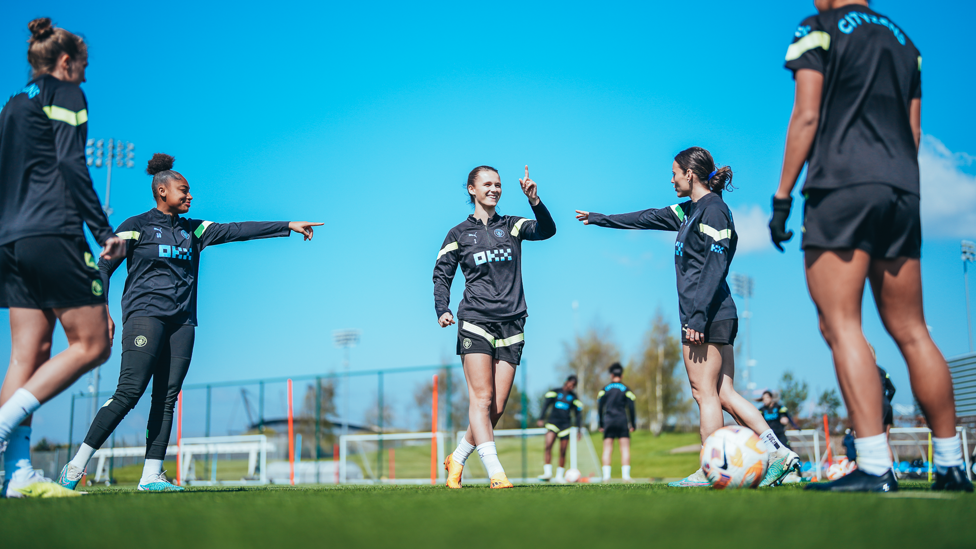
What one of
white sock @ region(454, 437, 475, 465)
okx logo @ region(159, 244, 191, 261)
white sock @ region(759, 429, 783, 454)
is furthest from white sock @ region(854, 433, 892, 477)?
okx logo @ region(159, 244, 191, 261)

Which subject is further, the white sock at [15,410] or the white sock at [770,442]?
the white sock at [770,442]

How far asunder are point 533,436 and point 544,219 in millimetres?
15378

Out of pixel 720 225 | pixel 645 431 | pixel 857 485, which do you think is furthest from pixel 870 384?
pixel 645 431

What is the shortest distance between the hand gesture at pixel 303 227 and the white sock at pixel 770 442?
369 centimetres

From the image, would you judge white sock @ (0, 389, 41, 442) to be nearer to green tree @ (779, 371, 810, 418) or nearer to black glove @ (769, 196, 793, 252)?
black glove @ (769, 196, 793, 252)

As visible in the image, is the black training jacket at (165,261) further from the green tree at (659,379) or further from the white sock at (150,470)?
the green tree at (659,379)

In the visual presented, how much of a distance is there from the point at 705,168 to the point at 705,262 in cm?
84

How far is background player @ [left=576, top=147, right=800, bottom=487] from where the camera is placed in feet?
15.8

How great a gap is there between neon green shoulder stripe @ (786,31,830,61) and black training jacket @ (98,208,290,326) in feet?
13.0

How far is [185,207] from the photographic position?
225 inches

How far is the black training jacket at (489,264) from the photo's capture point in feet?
17.6

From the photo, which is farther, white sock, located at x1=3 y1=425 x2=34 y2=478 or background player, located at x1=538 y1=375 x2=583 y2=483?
background player, located at x1=538 y1=375 x2=583 y2=483

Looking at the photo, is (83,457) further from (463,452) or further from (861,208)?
(861,208)

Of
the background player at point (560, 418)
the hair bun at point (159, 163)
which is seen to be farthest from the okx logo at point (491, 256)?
the background player at point (560, 418)
